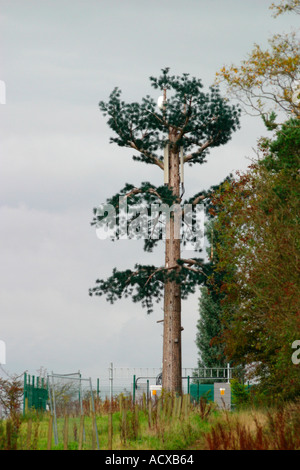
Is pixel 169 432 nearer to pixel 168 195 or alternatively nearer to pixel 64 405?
pixel 64 405

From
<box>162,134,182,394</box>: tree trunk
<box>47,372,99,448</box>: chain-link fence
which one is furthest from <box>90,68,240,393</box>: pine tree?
<box>47,372,99,448</box>: chain-link fence

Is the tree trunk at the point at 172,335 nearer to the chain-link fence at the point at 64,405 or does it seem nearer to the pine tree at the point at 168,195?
the pine tree at the point at 168,195

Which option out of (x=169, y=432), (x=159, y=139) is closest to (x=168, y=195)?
(x=159, y=139)

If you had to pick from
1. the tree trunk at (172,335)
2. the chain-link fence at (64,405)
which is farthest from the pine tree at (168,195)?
the chain-link fence at (64,405)

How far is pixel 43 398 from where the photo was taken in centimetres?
2572

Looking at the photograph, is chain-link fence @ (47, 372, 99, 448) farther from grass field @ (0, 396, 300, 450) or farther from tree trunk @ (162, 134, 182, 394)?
tree trunk @ (162, 134, 182, 394)

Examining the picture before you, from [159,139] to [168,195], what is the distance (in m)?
2.68

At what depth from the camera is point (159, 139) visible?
25.8 m

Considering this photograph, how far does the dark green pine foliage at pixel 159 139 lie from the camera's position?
24.6m

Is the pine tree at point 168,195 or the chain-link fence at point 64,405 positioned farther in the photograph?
the pine tree at point 168,195

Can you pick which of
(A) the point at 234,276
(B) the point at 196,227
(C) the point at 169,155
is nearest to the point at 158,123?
(C) the point at 169,155
